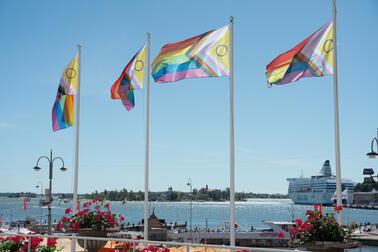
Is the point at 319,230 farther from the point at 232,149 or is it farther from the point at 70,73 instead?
the point at 70,73

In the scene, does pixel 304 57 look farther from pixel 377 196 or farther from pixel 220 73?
pixel 377 196

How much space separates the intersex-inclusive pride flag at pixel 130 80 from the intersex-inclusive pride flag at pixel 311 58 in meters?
5.16

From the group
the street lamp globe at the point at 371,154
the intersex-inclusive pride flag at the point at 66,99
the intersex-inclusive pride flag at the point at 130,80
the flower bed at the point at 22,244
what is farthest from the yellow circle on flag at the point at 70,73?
the street lamp globe at the point at 371,154

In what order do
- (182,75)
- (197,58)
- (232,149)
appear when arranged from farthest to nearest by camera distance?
1. (182,75)
2. (197,58)
3. (232,149)

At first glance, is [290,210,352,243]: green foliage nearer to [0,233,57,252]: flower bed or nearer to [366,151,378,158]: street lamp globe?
[0,233,57,252]: flower bed

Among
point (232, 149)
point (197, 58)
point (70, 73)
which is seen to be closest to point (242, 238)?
point (70, 73)

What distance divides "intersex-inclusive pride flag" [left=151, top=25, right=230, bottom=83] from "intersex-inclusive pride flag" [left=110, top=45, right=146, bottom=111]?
1.76 meters

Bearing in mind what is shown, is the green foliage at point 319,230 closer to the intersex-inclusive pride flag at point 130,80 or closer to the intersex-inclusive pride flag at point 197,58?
the intersex-inclusive pride flag at point 197,58

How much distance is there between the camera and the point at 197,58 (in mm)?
12727

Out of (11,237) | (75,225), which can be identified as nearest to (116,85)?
(75,225)

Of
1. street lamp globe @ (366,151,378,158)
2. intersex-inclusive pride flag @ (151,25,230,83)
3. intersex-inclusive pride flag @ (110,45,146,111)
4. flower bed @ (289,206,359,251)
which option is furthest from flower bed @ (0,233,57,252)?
street lamp globe @ (366,151,378,158)

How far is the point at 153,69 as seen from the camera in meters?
13.4

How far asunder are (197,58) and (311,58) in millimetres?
3340

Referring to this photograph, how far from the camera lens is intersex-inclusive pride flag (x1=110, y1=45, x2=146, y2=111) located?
48.3 ft
